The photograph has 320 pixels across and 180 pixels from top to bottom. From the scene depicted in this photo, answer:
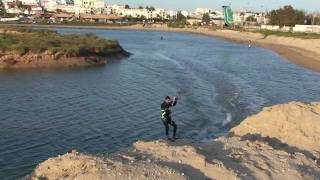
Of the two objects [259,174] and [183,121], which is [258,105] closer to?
[183,121]

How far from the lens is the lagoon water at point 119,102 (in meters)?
23.1

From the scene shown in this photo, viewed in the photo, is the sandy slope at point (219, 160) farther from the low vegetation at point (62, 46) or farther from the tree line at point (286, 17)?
the tree line at point (286, 17)

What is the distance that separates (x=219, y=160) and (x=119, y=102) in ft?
58.6

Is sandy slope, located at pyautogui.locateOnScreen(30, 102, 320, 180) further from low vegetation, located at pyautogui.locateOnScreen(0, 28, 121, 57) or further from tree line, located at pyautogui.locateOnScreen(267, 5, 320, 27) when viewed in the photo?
tree line, located at pyautogui.locateOnScreen(267, 5, 320, 27)

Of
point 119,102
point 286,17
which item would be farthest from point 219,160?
point 286,17

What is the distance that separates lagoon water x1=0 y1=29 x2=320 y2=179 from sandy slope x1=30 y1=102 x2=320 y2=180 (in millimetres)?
3979

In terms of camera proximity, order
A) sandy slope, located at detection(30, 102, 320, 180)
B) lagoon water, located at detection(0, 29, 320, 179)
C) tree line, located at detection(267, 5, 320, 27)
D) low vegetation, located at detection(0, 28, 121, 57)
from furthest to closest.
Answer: tree line, located at detection(267, 5, 320, 27) < low vegetation, located at detection(0, 28, 121, 57) < lagoon water, located at detection(0, 29, 320, 179) < sandy slope, located at detection(30, 102, 320, 180)

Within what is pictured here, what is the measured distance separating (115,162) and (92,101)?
19.5 metres

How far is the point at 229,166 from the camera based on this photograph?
15.6 metres

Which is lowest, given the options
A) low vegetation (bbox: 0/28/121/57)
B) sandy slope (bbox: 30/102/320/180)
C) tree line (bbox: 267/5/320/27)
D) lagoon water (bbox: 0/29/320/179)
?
lagoon water (bbox: 0/29/320/179)

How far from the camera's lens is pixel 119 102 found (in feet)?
110

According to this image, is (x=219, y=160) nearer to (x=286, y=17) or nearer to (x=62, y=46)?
(x=62, y=46)

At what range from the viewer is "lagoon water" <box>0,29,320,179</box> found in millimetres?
23078

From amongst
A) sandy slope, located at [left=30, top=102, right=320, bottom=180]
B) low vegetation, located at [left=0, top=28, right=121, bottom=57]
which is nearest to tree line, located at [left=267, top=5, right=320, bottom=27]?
low vegetation, located at [left=0, top=28, right=121, bottom=57]
